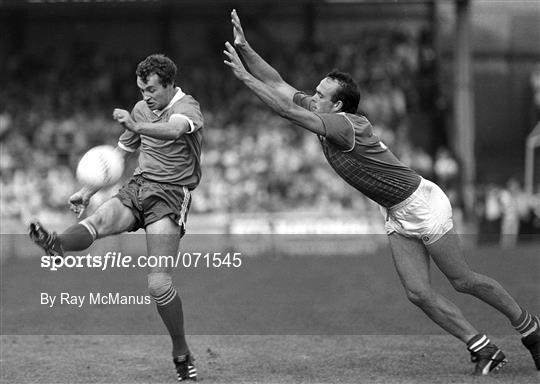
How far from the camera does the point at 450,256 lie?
7262 millimetres

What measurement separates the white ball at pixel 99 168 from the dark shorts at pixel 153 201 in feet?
0.50

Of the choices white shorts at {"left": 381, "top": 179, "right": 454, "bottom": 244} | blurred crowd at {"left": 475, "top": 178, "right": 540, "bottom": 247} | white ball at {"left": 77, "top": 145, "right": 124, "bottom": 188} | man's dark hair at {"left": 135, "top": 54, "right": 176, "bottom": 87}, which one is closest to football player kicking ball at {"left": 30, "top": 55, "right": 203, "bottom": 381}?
man's dark hair at {"left": 135, "top": 54, "right": 176, "bottom": 87}

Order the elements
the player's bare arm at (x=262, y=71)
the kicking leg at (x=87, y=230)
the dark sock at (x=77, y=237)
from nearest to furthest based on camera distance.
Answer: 1. the kicking leg at (x=87, y=230)
2. the dark sock at (x=77, y=237)
3. the player's bare arm at (x=262, y=71)

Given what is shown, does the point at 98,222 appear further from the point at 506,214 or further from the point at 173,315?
the point at 506,214

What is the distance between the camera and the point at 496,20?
94.2 feet

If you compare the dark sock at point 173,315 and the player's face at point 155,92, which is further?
the player's face at point 155,92

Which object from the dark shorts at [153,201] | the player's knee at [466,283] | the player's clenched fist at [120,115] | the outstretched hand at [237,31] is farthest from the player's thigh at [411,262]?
the player's clenched fist at [120,115]

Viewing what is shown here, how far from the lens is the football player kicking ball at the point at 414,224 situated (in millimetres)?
7207

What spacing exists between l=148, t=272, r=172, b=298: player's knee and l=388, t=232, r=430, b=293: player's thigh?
66.5 inches

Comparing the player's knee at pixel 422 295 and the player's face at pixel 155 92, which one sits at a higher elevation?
the player's face at pixel 155 92

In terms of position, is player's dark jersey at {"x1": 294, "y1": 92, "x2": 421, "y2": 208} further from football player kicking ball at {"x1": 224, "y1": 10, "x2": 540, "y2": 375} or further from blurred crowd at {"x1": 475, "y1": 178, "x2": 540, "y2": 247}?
blurred crowd at {"x1": 475, "y1": 178, "x2": 540, "y2": 247}

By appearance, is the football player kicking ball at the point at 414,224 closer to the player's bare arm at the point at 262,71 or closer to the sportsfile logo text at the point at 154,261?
the player's bare arm at the point at 262,71

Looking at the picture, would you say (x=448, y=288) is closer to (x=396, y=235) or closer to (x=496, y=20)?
(x=396, y=235)

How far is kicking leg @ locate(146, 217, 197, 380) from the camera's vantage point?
280 inches
